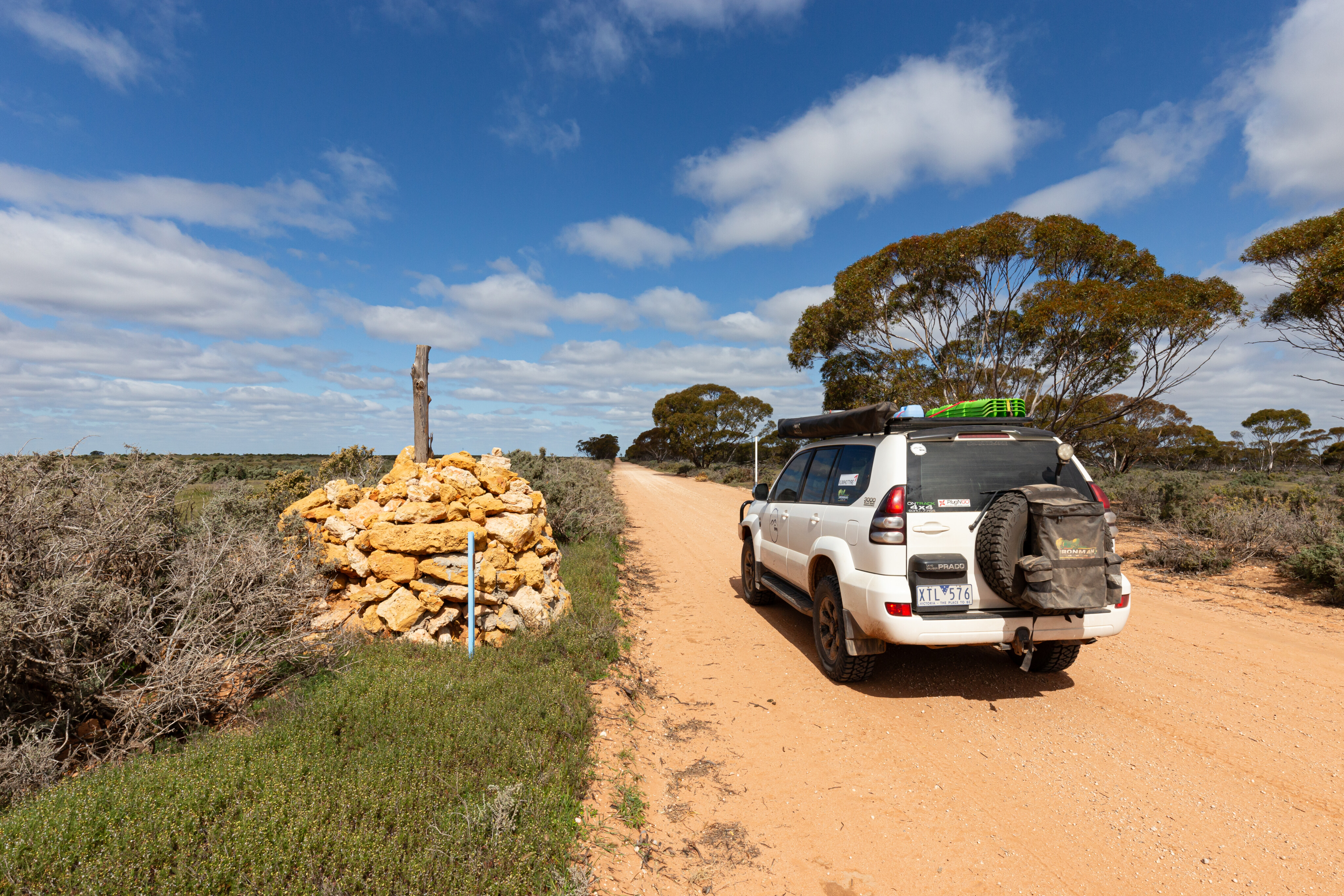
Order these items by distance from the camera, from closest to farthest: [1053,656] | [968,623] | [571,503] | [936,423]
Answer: [968,623], [936,423], [1053,656], [571,503]

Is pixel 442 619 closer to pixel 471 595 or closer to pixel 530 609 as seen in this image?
pixel 471 595

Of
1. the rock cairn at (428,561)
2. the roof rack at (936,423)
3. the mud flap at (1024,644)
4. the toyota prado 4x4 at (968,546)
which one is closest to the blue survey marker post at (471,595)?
the rock cairn at (428,561)

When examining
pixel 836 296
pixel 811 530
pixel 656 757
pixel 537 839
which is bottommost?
pixel 656 757

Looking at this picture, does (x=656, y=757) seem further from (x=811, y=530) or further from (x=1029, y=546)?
(x=1029, y=546)

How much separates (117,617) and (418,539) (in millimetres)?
2269

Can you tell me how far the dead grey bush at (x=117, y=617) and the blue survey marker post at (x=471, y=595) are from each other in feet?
4.15

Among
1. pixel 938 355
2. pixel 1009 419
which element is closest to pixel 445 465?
pixel 1009 419

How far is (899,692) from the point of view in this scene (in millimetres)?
4867

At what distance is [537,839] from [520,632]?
9.93ft

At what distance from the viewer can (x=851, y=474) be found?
5027 millimetres

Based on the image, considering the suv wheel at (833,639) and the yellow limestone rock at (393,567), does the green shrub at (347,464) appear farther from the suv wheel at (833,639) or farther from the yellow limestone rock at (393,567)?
the suv wheel at (833,639)

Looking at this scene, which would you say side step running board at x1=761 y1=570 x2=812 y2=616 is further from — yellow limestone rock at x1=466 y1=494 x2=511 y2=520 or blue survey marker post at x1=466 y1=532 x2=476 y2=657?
yellow limestone rock at x1=466 y1=494 x2=511 y2=520

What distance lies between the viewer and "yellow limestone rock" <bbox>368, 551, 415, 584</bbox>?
561 centimetres

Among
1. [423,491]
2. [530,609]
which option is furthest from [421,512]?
[530,609]
